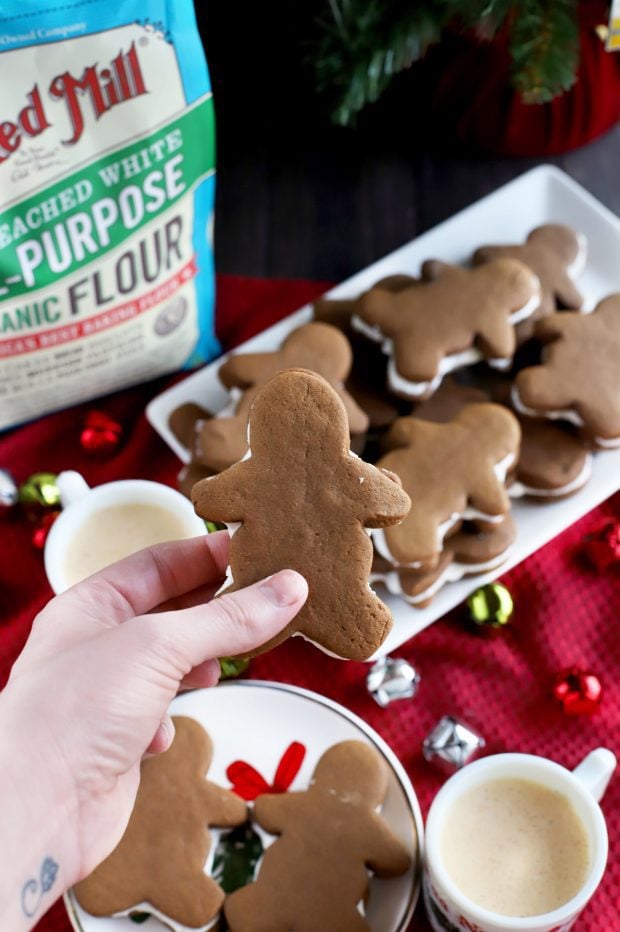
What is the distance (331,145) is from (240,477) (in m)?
1.00

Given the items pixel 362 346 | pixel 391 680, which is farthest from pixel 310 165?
pixel 391 680

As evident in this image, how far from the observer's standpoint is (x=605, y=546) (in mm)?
1328

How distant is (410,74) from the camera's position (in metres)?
1.71

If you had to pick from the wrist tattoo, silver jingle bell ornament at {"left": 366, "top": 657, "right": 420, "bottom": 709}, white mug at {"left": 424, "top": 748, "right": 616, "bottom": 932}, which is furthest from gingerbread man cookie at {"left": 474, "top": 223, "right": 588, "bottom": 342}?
the wrist tattoo

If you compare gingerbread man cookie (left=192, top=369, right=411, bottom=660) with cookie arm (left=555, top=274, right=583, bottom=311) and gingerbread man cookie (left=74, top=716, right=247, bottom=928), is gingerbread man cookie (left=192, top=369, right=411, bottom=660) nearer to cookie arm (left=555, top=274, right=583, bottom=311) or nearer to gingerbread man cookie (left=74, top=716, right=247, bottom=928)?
gingerbread man cookie (left=74, top=716, right=247, bottom=928)

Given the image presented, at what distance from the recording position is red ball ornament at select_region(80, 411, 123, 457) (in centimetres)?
141

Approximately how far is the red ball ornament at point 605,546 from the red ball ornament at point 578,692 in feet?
0.50

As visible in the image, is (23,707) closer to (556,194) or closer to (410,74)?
(556,194)

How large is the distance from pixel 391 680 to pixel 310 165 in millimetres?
860

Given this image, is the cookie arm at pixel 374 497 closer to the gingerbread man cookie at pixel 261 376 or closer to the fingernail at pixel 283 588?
the fingernail at pixel 283 588

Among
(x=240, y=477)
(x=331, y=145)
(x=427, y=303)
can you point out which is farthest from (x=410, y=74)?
(x=240, y=477)

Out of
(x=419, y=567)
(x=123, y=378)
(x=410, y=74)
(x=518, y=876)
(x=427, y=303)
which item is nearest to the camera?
(x=518, y=876)

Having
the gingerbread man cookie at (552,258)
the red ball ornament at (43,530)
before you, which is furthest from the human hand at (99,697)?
the gingerbread man cookie at (552,258)

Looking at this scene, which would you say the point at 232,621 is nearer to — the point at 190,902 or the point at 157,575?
the point at 157,575
